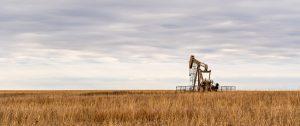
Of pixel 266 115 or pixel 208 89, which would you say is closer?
pixel 266 115

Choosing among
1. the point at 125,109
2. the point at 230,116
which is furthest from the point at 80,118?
the point at 230,116

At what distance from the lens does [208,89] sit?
53188 millimetres

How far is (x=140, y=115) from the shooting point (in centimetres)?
1321

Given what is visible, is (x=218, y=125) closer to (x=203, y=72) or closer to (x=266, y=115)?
(x=266, y=115)

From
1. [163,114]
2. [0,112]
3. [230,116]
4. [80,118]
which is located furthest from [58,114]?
[230,116]

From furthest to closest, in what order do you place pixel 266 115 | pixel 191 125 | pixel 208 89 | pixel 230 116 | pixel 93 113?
pixel 208 89 < pixel 93 113 < pixel 266 115 < pixel 230 116 < pixel 191 125

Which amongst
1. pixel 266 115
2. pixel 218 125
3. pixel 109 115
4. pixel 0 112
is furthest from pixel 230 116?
pixel 0 112

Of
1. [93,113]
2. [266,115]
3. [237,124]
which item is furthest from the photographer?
[93,113]

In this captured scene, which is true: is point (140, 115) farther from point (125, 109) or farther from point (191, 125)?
point (191, 125)

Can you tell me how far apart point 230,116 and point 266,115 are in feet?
4.37

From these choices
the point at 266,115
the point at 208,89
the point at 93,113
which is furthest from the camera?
the point at 208,89

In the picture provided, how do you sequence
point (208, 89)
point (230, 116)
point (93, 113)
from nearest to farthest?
point (230, 116), point (93, 113), point (208, 89)

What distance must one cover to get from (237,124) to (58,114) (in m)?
5.16

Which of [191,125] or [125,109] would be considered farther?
[125,109]
